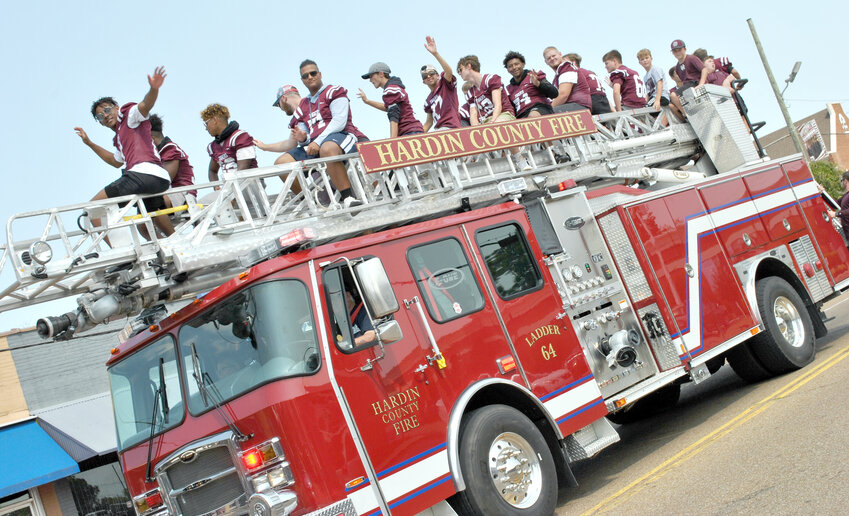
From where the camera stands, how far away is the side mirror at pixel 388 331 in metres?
5.28

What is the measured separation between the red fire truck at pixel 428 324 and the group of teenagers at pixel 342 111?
0.58 metres

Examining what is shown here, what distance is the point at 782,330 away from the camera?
8.98 metres

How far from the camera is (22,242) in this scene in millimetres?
5562

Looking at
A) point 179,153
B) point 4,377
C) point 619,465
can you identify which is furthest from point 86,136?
point 4,377

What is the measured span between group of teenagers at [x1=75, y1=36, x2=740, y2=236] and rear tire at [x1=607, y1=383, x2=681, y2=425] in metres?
3.43

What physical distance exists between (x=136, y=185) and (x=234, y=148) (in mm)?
1515

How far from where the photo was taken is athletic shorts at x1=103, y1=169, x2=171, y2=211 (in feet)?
20.5

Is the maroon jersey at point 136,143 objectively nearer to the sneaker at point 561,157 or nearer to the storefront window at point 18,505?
the sneaker at point 561,157

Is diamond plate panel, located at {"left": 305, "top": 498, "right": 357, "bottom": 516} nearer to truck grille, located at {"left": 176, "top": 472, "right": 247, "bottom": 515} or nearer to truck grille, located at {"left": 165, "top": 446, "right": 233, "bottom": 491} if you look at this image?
truck grille, located at {"left": 176, "top": 472, "right": 247, "bottom": 515}

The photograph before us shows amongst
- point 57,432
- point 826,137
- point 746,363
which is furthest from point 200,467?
point 826,137

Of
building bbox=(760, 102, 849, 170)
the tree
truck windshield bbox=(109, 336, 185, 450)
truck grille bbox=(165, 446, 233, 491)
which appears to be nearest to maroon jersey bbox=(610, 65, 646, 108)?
truck windshield bbox=(109, 336, 185, 450)

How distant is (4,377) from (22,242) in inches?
374

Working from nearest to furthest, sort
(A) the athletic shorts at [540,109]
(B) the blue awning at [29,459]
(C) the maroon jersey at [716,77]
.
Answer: (A) the athletic shorts at [540,109] → (B) the blue awning at [29,459] → (C) the maroon jersey at [716,77]

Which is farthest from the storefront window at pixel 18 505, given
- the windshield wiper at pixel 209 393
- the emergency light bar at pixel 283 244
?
the emergency light bar at pixel 283 244
